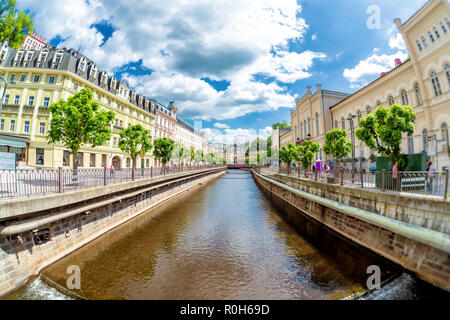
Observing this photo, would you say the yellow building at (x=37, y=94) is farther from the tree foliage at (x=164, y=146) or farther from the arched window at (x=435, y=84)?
the arched window at (x=435, y=84)

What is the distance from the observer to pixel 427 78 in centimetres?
1883

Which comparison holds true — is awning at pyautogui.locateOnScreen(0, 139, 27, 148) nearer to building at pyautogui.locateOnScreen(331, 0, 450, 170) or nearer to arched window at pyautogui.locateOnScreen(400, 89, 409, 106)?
building at pyautogui.locateOnScreen(331, 0, 450, 170)

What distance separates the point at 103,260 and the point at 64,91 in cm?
3130

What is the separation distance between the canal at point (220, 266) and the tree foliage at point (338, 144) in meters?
11.3

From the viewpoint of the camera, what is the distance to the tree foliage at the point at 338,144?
68.9 feet

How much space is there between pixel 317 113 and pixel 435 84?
73.5 feet

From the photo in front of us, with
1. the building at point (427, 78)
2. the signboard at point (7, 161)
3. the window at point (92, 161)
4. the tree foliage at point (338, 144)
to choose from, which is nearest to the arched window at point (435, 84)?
the building at point (427, 78)

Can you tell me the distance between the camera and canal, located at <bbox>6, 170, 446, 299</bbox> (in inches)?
245

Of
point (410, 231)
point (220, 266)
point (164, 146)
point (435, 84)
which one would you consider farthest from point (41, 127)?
point (435, 84)

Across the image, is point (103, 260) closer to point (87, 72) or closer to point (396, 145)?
point (396, 145)

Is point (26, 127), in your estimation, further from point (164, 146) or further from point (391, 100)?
point (391, 100)

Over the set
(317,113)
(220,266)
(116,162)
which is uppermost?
(317,113)

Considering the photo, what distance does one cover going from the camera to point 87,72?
3497cm

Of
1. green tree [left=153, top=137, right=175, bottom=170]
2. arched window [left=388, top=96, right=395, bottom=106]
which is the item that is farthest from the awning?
arched window [left=388, top=96, right=395, bottom=106]
